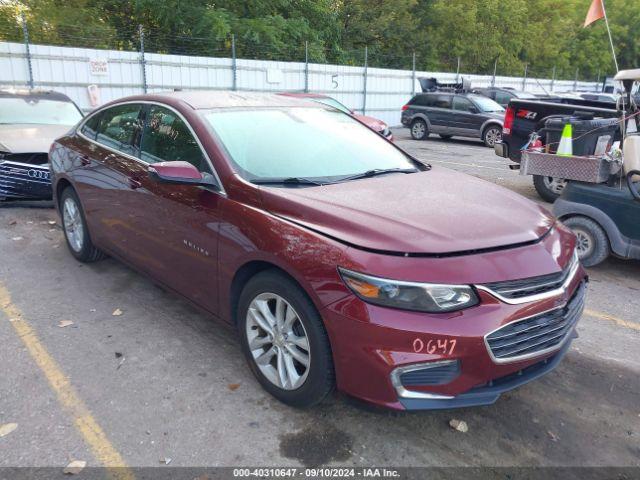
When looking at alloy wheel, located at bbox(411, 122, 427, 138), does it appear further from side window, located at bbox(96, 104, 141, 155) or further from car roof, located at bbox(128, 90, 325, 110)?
side window, located at bbox(96, 104, 141, 155)

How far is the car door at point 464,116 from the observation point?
666 inches

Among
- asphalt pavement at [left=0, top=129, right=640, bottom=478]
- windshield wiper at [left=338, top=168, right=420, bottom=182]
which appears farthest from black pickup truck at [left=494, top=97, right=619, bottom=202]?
windshield wiper at [left=338, top=168, right=420, bottom=182]

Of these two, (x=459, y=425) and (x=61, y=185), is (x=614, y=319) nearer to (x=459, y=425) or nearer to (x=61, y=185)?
(x=459, y=425)

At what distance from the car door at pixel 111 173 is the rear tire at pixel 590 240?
13.6 ft

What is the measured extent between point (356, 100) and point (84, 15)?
11.0 metres

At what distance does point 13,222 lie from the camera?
6766mm

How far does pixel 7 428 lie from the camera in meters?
2.84

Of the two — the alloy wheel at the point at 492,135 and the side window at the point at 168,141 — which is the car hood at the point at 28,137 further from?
the alloy wheel at the point at 492,135

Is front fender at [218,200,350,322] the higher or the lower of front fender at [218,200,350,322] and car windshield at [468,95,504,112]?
the lower

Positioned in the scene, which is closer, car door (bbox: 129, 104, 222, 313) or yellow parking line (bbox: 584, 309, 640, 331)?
car door (bbox: 129, 104, 222, 313)

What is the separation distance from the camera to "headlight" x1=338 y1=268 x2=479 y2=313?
8.15 feet

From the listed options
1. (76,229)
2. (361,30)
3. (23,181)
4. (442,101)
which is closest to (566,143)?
(76,229)

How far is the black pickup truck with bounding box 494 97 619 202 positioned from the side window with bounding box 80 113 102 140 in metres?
6.12

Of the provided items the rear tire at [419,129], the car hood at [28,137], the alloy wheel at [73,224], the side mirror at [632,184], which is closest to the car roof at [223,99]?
the alloy wheel at [73,224]
